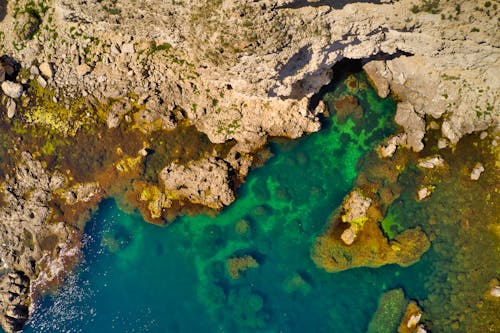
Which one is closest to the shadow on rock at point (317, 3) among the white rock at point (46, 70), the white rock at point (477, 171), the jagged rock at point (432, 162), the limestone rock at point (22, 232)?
the jagged rock at point (432, 162)

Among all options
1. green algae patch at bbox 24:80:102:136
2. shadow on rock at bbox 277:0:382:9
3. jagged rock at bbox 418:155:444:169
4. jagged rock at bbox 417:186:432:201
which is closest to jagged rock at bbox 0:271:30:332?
green algae patch at bbox 24:80:102:136

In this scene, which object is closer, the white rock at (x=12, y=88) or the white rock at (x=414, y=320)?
the white rock at (x=414, y=320)

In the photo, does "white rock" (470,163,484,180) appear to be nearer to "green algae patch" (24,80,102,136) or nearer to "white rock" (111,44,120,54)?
"white rock" (111,44,120,54)

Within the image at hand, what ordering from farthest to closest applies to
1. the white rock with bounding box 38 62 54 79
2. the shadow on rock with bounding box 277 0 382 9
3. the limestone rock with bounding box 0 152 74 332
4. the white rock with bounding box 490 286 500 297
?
1. the limestone rock with bounding box 0 152 74 332
2. the white rock with bounding box 38 62 54 79
3. the white rock with bounding box 490 286 500 297
4. the shadow on rock with bounding box 277 0 382 9

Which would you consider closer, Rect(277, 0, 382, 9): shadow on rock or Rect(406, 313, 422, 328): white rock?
Rect(277, 0, 382, 9): shadow on rock

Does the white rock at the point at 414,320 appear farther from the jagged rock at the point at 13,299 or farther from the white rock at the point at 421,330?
the jagged rock at the point at 13,299

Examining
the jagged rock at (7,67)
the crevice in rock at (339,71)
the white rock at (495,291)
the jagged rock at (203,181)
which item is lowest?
the white rock at (495,291)

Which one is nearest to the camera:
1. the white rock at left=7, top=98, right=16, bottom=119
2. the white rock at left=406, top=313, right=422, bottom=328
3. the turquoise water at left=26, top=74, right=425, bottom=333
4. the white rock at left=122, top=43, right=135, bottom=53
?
the white rock at left=406, top=313, right=422, bottom=328

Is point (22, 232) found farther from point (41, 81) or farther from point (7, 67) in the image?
point (7, 67)
